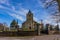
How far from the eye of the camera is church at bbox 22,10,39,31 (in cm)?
346

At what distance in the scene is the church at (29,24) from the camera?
11.3 ft

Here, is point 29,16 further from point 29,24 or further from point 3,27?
point 3,27

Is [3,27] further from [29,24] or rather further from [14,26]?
[29,24]

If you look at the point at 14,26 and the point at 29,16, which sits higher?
the point at 29,16

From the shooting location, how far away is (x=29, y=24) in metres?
3.47

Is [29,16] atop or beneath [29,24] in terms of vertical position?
atop

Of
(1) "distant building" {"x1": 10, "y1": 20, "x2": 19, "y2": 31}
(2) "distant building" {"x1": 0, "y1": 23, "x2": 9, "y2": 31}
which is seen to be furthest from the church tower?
(2) "distant building" {"x1": 0, "y1": 23, "x2": 9, "y2": 31}

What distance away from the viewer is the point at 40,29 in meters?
3.54


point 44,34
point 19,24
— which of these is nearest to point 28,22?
point 19,24

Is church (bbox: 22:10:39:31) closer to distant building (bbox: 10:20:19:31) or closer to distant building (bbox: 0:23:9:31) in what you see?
distant building (bbox: 10:20:19:31)

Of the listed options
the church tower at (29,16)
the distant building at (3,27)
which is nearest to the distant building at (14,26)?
the distant building at (3,27)

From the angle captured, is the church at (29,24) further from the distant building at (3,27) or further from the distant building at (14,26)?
the distant building at (3,27)

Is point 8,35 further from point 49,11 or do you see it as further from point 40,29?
point 49,11

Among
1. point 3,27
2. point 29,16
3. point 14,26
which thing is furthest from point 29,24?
point 3,27
